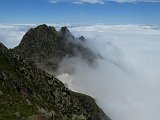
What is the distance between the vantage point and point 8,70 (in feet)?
279

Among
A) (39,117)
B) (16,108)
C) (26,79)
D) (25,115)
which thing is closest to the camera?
(39,117)

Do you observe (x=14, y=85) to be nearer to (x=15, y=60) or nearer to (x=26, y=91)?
(x=26, y=91)

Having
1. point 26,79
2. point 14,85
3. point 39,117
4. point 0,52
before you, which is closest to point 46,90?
point 26,79

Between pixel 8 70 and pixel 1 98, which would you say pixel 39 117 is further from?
pixel 8 70

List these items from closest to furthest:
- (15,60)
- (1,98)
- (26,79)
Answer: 1. (1,98)
2. (26,79)
3. (15,60)

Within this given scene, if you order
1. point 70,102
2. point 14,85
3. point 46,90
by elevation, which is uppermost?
point 14,85

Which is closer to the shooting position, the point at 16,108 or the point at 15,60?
the point at 16,108

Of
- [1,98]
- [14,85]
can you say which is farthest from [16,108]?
[14,85]

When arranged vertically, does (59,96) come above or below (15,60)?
below

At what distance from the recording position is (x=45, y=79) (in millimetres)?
109562

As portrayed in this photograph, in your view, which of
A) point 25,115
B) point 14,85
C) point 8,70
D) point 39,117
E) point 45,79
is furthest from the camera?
point 45,79

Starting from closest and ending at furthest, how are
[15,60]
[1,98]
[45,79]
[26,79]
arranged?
1. [1,98]
2. [26,79]
3. [15,60]
4. [45,79]

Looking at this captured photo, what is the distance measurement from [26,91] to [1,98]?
2259cm

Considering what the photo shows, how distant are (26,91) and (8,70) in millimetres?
8809
